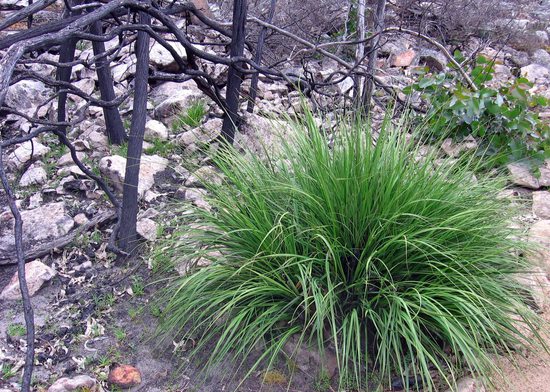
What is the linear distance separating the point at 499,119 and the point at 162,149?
2325mm

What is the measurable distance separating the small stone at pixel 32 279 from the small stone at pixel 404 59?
4.91 m

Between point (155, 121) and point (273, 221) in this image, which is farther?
point (155, 121)

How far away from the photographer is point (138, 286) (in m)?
2.92

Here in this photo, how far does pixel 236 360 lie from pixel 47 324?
0.90 meters

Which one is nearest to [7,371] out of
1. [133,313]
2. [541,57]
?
[133,313]

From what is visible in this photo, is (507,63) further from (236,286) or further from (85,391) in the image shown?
(85,391)

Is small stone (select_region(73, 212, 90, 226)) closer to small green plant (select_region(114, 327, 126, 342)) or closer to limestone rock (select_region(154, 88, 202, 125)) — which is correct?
small green plant (select_region(114, 327, 126, 342))

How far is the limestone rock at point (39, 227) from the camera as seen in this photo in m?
3.13

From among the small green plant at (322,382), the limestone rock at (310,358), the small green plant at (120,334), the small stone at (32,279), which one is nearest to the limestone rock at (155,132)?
the small stone at (32,279)

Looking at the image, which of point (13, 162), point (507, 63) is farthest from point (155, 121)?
point (507, 63)

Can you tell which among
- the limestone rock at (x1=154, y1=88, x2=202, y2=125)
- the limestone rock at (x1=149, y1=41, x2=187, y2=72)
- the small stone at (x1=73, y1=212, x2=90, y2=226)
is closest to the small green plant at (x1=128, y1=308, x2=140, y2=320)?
the small stone at (x1=73, y1=212, x2=90, y2=226)

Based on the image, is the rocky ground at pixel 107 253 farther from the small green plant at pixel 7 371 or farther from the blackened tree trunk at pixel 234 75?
the blackened tree trunk at pixel 234 75

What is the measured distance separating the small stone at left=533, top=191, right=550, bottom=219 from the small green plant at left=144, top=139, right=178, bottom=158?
2.42 metres

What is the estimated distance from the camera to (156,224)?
3.31m
